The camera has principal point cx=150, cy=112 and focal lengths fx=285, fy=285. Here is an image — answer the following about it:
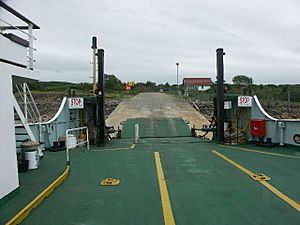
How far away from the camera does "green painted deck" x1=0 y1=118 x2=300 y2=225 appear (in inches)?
159

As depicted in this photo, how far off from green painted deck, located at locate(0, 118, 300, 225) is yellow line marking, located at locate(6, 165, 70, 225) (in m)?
0.08

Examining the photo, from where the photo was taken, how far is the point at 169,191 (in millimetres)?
5160

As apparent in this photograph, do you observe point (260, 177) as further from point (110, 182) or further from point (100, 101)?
point (100, 101)

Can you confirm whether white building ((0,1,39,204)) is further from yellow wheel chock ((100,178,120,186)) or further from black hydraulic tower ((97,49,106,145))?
black hydraulic tower ((97,49,106,145))

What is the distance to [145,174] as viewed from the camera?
638cm

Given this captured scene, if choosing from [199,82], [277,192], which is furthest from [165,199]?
[199,82]

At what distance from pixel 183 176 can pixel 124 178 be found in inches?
50.0

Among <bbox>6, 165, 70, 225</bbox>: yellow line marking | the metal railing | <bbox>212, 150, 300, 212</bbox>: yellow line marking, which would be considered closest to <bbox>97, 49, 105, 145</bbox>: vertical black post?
the metal railing

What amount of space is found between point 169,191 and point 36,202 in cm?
225

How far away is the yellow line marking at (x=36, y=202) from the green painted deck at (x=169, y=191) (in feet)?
0.26

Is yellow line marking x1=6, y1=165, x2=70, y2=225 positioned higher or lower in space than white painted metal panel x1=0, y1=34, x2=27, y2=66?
lower

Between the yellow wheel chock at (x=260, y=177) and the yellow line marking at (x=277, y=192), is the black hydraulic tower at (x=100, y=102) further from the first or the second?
the yellow wheel chock at (x=260, y=177)

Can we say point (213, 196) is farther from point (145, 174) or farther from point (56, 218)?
point (56, 218)

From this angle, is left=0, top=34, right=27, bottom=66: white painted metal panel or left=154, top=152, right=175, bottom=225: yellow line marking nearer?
left=154, top=152, right=175, bottom=225: yellow line marking
